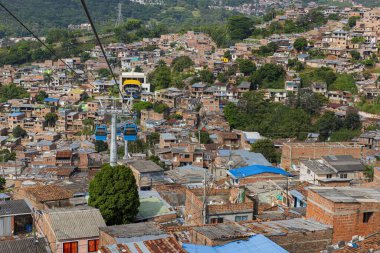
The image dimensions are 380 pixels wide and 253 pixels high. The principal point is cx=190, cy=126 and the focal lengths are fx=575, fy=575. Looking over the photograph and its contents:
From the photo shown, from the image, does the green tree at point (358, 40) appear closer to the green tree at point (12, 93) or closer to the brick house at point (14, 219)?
the green tree at point (12, 93)

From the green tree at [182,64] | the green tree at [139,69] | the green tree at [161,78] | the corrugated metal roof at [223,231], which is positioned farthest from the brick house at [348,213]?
the green tree at [139,69]

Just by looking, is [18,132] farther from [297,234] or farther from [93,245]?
[297,234]

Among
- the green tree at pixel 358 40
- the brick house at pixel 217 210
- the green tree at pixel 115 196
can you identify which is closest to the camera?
the brick house at pixel 217 210

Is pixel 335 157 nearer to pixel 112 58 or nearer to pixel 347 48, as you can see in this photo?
pixel 347 48

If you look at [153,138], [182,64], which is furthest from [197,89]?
[153,138]

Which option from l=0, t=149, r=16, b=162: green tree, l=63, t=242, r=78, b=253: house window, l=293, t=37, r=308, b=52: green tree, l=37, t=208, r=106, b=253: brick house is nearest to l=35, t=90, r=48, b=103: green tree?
l=0, t=149, r=16, b=162: green tree
